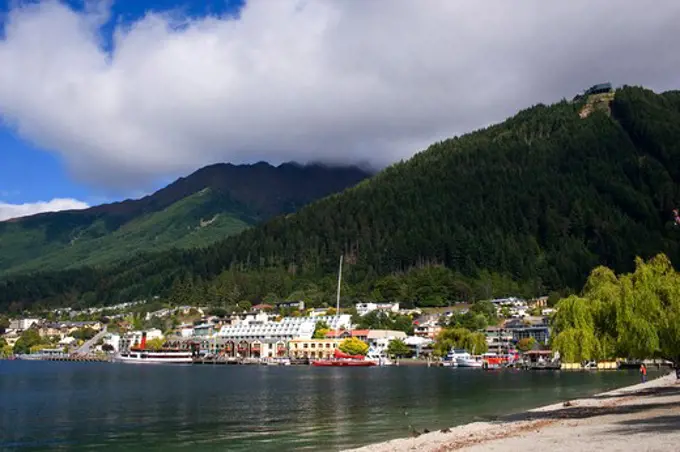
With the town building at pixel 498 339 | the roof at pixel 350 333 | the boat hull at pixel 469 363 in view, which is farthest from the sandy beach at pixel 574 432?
the roof at pixel 350 333

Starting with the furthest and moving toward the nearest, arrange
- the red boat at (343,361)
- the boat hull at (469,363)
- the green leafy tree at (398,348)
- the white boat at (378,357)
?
the green leafy tree at (398,348) < the white boat at (378,357) < the red boat at (343,361) < the boat hull at (469,363)

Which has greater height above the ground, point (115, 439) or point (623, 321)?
point (623, 321)

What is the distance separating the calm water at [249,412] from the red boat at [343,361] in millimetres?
76936

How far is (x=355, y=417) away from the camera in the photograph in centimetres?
5181

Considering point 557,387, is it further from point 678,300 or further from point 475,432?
point 475,432

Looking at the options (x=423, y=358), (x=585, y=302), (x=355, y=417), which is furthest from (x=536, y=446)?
(x=423, y=358)

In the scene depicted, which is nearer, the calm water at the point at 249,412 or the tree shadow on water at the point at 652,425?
the tree shadow on water at the point at 652,425

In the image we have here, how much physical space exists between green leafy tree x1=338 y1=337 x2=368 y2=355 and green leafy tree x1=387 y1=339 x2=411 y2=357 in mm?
6580

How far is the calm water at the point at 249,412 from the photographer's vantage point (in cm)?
4150

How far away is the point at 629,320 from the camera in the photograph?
141 feet

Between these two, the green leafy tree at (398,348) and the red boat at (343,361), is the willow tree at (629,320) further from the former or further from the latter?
the green leafy tree at (398,348)

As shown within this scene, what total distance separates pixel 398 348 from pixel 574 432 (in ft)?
504

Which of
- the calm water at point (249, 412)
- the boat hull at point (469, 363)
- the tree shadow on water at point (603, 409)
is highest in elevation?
the boat hull at point (469, 363)

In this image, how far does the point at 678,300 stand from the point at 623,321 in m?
3.51
